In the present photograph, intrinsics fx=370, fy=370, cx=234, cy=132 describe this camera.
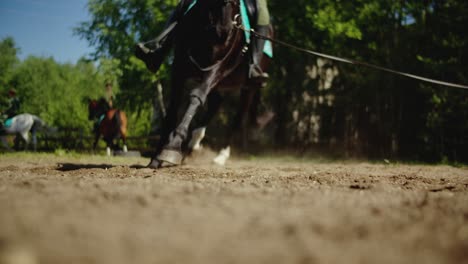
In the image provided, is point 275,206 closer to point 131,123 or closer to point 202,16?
point 202,16

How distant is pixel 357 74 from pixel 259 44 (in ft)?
25.5

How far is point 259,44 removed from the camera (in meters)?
5.12

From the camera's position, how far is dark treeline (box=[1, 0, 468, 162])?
9.69m

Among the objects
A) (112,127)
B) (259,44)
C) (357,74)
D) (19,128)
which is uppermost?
(357,74)

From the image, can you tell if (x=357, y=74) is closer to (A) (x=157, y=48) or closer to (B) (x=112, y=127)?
(B) (x=112, y=127)

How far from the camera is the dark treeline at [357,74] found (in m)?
9.69

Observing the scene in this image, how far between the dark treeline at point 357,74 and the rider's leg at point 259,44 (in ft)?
20.0

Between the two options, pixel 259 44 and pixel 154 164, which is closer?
pixel 154 164

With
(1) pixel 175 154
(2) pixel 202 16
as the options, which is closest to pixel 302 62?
(2) pixel 202 16

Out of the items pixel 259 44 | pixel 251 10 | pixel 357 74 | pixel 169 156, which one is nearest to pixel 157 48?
pixel 169 156

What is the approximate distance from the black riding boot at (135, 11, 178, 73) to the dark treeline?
6.96m

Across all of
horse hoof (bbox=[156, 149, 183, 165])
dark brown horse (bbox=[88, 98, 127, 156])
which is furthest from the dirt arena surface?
dark brown horse (bbox=[88, 98, 127, 156])

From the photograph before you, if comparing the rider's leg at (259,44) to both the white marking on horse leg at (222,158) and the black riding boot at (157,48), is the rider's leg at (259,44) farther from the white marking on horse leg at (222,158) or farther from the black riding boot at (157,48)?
the white marking on horse leg at (222,158)

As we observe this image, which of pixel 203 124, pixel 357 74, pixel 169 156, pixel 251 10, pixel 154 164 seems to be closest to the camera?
pixel 169 156
